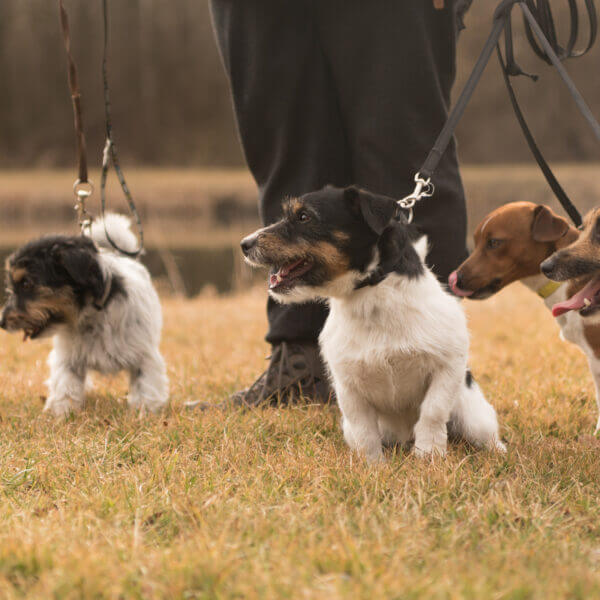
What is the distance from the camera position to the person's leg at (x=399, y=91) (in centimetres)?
334

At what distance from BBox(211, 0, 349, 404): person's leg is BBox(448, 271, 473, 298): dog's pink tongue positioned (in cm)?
69

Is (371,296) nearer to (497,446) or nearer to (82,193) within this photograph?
(497,446)

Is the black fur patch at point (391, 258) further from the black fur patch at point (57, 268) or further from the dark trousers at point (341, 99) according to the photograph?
the black fur patch at point (57, 268)

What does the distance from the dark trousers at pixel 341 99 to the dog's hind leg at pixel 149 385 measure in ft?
2.11

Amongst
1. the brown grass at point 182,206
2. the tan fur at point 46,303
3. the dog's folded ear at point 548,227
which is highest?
the dog's folded ear at point 548,227

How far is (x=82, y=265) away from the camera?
12.6 feet

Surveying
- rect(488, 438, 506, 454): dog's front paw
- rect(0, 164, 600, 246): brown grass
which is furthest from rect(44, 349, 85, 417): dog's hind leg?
rect(0, 164, 600, 246): brown grass

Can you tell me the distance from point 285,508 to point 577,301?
58.2 inches

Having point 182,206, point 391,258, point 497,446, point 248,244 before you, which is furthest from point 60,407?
point 182,206

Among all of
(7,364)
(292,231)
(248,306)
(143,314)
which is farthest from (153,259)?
(292,231)

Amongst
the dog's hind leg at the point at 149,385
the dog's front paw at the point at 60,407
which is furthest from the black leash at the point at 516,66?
the dog's front paw at the point at 60,407

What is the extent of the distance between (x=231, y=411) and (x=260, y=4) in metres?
1.95

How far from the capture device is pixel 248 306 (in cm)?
836

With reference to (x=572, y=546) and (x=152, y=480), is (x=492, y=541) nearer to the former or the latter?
(x=572, y=546)
